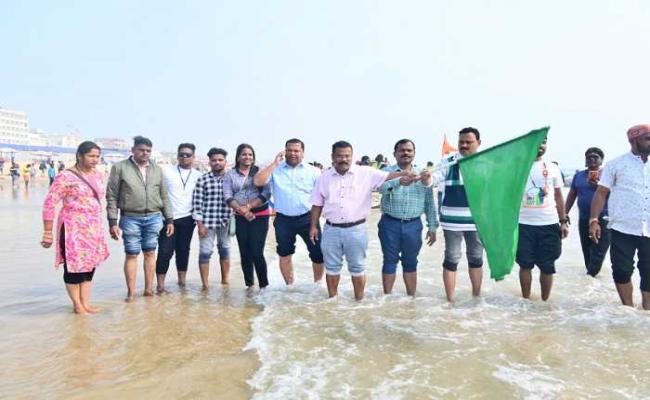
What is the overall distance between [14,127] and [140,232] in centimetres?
14666

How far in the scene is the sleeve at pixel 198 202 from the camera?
6286 millimetres

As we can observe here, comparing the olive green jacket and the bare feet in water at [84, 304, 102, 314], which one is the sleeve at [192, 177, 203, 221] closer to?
the olive green jacket

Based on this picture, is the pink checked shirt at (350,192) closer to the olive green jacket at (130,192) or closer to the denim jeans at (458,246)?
the denim jeans at (458,246)

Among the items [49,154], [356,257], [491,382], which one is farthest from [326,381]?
[49,154]

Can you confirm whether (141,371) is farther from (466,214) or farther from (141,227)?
(466,214)

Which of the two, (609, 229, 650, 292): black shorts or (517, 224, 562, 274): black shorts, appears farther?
(517, 224, 562, 274): black shorts

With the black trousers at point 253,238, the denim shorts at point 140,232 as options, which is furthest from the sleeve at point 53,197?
the black trousers at point 253,238

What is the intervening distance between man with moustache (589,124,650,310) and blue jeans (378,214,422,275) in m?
1.96

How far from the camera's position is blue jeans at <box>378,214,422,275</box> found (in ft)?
18.3

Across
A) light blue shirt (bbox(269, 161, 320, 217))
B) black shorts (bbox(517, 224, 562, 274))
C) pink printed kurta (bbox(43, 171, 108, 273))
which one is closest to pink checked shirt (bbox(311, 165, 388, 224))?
light blue shirt (bbox(269, 161, 320, 217))

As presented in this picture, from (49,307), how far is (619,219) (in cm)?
657

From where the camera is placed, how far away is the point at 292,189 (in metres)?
6.07

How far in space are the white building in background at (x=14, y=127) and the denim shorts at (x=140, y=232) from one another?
136 meters

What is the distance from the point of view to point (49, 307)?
5.43 m
